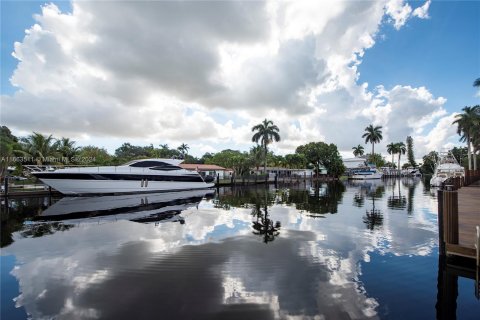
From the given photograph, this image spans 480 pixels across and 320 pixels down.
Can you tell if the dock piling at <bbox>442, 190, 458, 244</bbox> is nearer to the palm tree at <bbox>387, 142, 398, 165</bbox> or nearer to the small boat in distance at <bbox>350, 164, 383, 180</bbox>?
the small boat in distance at <bbox>350, 164, 383, 180</bbox>

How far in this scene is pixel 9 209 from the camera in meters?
17.1

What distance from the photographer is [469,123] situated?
1799 inches

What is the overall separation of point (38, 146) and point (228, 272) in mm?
35985

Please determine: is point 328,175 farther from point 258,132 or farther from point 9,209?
point 9,209

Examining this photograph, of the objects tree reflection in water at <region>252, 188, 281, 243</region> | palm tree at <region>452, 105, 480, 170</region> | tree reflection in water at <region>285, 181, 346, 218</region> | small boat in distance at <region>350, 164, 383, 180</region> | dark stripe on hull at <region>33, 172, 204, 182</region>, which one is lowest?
tree reflection in water at <region>285, 181, 346, 218</region>

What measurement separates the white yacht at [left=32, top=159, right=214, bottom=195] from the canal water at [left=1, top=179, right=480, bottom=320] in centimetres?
1089

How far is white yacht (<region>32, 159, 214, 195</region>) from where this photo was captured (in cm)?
2306

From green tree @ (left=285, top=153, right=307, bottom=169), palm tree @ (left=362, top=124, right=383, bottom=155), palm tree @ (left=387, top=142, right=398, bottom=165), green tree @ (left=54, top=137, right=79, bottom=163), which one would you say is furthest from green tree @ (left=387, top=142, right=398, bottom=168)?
green tree @ (left=54, top=137, right=79, bottom=163)

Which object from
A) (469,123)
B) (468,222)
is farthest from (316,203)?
(469,123)

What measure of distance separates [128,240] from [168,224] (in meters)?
3.05

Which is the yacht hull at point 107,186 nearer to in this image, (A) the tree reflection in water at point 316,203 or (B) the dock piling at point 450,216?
(A) the tree reflection in water at point 316,203

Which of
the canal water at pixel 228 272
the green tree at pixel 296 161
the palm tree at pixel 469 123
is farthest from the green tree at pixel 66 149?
the palm tree at pixel 469 123

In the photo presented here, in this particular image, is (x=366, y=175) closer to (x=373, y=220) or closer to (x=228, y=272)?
(x=373, y=220)

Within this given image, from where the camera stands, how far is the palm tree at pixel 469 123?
44.8m
